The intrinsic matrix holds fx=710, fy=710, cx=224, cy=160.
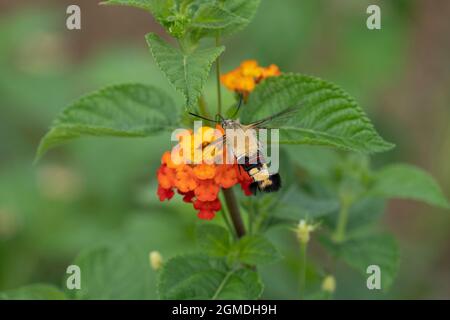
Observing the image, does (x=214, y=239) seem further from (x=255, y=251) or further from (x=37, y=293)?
(x=37, y=293)

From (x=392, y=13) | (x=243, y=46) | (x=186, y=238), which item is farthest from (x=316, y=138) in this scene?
(x=243, y=46)

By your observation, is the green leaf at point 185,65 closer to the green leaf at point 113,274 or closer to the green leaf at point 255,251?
the green leaf at point 255,251

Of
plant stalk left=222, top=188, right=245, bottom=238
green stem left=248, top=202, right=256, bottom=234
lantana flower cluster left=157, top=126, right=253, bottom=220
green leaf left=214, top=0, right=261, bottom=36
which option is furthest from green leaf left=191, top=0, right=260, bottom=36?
green stem left=248, top=202, right=256, bottom=234

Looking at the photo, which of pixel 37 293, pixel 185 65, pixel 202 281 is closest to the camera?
pixel 185 65

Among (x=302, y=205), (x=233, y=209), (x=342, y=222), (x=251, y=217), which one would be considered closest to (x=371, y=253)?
(x=342, y=222)

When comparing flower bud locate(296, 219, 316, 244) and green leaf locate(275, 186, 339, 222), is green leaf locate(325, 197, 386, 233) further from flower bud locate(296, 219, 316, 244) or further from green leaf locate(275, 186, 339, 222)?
flower bud locate(296, 219, 316, 244)

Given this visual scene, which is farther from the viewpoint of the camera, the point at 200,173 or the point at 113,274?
the point at 113,274
